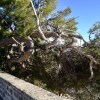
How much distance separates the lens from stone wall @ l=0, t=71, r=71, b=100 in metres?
4.97

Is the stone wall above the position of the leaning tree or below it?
below

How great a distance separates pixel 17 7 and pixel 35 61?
3.23 m

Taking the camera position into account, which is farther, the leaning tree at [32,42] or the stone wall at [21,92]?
the leaning tree at [32,42]

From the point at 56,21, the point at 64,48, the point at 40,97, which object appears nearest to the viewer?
the point at 40,97

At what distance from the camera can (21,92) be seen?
5.55 meters

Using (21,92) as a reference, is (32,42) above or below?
above

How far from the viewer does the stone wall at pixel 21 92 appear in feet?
16.3

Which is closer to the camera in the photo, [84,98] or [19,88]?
[19,88]

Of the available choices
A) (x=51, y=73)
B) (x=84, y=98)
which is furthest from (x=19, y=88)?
(x=84, y=98)

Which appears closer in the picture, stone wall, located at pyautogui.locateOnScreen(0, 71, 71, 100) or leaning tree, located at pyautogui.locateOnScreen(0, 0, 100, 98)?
stone wall, located at pyautogui.locateOnScreen(0, 71, 71, 100)

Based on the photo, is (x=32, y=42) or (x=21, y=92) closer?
(x=21, y=92)

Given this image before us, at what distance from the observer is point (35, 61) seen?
14.6 meters

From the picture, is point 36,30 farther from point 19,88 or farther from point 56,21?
point 19,88

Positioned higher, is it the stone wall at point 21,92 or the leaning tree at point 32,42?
the leaning tree at point 32,42
